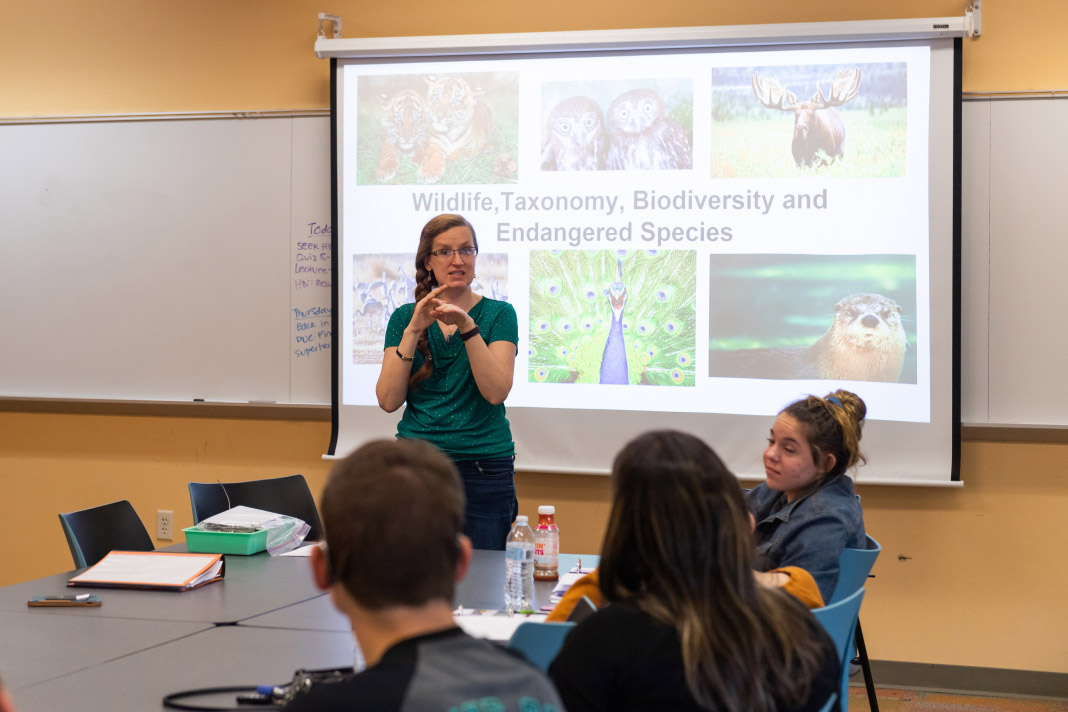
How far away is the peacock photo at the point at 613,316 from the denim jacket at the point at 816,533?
5.27ft

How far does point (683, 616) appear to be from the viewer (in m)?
1.21

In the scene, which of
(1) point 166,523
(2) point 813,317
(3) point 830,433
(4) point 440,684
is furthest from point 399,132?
(4) point 440,684


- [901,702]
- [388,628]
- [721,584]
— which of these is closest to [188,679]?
[388,628]

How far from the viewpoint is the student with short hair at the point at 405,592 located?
0.95 metres

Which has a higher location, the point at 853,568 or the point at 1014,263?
the point at 1014,263

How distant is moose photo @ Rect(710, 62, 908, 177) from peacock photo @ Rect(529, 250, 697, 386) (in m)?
0.47

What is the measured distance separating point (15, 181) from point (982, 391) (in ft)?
14.1

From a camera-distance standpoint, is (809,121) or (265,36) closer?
(809,121)

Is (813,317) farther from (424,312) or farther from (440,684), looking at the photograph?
(440,684)

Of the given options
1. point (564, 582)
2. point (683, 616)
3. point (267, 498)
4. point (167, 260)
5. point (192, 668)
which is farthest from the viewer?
point (167, 260)

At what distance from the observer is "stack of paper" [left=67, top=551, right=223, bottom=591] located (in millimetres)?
2270

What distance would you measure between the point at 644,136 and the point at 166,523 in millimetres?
2702

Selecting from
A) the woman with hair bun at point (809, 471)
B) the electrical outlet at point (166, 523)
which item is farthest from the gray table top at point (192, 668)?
the electrical outlet at point (166, 523)

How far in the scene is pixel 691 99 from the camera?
12.6ft
